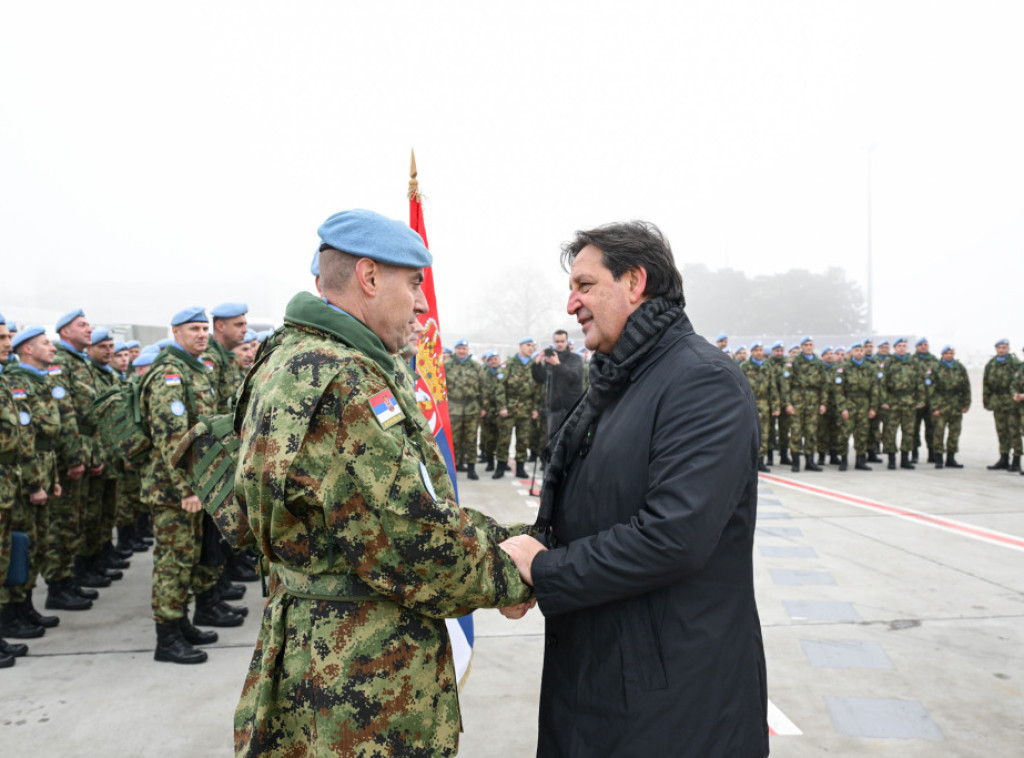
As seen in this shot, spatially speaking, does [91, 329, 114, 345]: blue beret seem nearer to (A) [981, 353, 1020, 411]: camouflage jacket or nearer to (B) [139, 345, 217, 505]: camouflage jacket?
(B) [139, 345, 217, 505]: camouflage jacket

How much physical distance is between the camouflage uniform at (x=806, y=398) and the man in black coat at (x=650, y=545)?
36.5ft

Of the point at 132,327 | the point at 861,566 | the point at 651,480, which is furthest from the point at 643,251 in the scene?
the point at 132,327

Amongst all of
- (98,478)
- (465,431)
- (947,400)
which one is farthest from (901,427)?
(98,478)

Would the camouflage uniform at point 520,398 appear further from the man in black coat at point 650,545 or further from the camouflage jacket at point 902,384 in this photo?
the man in black coat at point 650,545

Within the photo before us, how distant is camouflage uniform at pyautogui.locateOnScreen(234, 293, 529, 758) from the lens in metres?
1.55

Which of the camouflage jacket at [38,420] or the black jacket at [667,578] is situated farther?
the camouflage jacket at [38,420]

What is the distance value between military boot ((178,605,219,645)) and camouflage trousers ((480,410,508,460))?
7354mm

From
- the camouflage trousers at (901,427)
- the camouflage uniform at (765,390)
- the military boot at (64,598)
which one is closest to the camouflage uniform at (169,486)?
the military boot at (64,598)

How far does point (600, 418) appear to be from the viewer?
6.17 ft

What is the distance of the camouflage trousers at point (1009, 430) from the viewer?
1148 cm

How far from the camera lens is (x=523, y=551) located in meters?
1.78

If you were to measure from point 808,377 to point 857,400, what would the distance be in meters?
1.04

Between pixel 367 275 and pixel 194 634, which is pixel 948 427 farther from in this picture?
pixel 367 275

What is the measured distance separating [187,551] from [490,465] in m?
8.81
